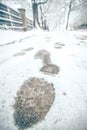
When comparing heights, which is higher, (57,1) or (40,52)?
(57,1)

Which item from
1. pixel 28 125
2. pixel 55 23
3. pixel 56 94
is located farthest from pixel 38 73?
pixel 55 23

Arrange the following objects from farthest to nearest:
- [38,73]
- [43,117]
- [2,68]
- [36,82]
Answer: [2,68], [38,73], [36,82], [43,117]

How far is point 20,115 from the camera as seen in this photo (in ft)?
5.80

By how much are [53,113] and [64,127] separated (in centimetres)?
24

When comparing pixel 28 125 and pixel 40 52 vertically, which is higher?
pixel 40 52

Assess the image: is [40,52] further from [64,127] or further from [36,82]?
[64,127]

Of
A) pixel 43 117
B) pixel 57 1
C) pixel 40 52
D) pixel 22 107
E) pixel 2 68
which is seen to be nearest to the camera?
pixel 43 117

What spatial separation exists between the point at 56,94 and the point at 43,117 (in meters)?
0.49

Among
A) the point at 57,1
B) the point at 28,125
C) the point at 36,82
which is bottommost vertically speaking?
the point at 28,125

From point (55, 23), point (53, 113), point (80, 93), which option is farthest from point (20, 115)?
point (55, 23)

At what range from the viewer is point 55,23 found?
122 ft

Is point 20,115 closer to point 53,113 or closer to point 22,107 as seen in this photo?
point 22,107

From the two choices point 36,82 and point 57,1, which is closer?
point 36,82

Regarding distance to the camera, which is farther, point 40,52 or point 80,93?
point 40,52
